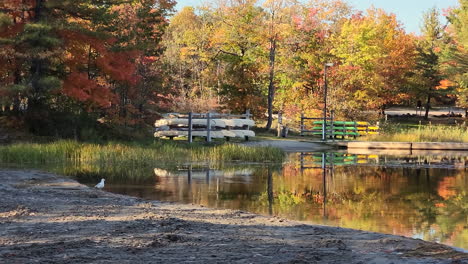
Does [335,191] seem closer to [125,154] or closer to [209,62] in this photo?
[125,154]

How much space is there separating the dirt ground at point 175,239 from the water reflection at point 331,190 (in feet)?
4.91

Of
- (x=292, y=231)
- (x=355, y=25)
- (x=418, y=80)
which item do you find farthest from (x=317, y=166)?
(x=418, y=80)

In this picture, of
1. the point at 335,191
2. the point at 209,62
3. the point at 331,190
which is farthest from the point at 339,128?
the point at 335,191

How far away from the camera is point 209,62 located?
50906mm

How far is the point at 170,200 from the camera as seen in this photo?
46.3 feet

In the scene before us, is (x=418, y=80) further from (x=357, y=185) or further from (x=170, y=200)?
(x=170, y=200)

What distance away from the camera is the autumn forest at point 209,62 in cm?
2766

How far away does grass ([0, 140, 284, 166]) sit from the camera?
23.2 meters

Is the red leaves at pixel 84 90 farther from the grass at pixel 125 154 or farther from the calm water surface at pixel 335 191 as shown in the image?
the calm water surface at pixel 335 191

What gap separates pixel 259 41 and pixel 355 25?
10.7 m

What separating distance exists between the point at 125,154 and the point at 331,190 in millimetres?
9360

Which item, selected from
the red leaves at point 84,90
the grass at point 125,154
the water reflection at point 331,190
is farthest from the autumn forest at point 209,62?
the water reflection at point 331,190

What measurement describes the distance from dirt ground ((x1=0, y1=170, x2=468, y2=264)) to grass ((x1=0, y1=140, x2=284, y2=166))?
35.4ft

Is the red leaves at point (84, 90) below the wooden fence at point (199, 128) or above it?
above
